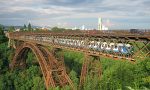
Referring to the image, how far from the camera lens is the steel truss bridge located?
109 ft

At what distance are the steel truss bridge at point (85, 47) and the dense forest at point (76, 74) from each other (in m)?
1.77

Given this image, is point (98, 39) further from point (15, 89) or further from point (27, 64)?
point (27, 64)

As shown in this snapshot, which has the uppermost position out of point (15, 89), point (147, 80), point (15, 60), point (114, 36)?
point (114, 36)

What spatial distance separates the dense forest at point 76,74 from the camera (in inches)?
1188

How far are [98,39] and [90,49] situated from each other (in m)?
1.72

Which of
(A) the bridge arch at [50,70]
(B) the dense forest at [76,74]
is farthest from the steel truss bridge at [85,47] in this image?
(B) the dense forest at [76,74]

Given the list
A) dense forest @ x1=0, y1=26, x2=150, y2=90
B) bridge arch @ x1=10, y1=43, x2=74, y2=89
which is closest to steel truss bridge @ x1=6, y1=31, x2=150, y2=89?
bridge arch @ x1=10, y1=43, x2=74, y2=89

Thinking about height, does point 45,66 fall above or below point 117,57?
below

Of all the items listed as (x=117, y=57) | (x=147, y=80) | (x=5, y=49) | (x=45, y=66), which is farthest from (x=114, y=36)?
(x=5, y=49)

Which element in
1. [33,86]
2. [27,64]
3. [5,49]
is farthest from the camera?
[5,49]

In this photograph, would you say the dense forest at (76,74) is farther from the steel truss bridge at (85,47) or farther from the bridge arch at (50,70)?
the bridge arch at (50,70)

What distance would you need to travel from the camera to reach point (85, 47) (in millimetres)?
42562

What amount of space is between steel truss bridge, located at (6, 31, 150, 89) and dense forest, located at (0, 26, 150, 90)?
5.79 ft

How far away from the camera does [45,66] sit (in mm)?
51969
